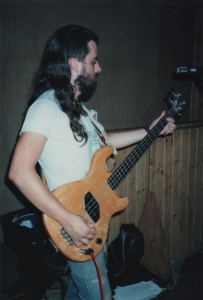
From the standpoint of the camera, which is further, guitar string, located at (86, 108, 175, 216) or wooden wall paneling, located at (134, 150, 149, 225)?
wooden wall paneling, located at (134, 150, 149, 225)

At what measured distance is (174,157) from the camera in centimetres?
332

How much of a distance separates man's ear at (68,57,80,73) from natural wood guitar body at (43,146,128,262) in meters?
0.58

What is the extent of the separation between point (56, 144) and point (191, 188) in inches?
100

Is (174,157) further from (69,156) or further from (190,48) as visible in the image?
(190,48)

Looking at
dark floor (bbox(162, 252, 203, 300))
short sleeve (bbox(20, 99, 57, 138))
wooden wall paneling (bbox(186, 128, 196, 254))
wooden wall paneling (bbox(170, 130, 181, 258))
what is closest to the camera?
short sleeve (bbox(20, 99, 57, 138))

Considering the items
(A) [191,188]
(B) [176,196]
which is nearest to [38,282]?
(B) [176,196]

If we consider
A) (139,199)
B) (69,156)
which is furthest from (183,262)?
(69,156)

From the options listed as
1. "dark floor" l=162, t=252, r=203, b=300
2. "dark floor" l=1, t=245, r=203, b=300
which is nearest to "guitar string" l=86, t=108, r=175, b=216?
"dark floor" l=1, t=245, r=203, b=300

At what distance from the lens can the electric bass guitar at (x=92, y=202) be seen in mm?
1645

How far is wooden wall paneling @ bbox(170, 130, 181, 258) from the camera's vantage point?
3312mm

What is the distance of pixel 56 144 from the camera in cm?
161

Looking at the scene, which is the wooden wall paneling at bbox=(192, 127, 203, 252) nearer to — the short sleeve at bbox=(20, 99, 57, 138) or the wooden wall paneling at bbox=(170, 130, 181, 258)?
the wooden wall paneling at bbox=(170, 130, 181, 258)

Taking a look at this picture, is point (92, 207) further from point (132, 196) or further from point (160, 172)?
point (160, 172)

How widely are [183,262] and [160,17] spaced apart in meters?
3.60
